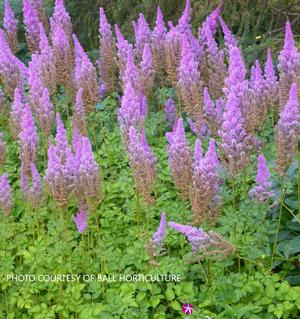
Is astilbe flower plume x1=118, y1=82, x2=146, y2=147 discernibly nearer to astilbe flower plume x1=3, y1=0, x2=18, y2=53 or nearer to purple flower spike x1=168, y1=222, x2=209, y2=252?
purple flower spike x1=168, y1=222, x2=209, y2=252

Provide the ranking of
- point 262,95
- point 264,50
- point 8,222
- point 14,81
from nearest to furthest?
point 262,95 → point 8,222 → point 14,81 → point 264,50

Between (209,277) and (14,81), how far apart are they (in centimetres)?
241

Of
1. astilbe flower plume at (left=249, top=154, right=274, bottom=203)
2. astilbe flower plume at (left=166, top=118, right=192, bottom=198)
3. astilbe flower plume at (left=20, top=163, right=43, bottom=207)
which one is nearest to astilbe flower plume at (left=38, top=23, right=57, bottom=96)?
astilbe flower plume at (left=20, top=163, right=43, bottom=207)

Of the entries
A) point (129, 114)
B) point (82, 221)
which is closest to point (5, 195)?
point (82, 221)

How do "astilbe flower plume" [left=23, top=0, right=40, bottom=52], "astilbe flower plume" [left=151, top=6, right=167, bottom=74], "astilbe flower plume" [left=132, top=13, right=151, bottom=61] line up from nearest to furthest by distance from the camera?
"astilbe flower plume" [left=151, top=6, right=167, bottom=74] → "astilbe flower plume" [left=132, top=13, right=151, bottom=61] → "astilbe flower plume" [left=23, top=0, right=40, bottom=52]

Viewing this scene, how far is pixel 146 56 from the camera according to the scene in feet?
15.0

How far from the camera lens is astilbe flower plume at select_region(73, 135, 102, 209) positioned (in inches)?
130

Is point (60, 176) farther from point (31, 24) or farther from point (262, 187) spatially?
point (31, 24)

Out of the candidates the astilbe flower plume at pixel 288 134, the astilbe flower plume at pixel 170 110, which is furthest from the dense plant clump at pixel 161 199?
the astilbe flower plume at pixel 170 110

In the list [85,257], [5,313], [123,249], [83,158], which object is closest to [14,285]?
[5,313]

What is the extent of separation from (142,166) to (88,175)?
31 cm

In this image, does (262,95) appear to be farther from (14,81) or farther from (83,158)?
(14,81)

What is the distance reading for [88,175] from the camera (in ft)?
10.8

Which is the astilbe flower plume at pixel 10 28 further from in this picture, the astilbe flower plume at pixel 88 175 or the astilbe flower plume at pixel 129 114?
the astilbe flower plume at pixel 88 175
